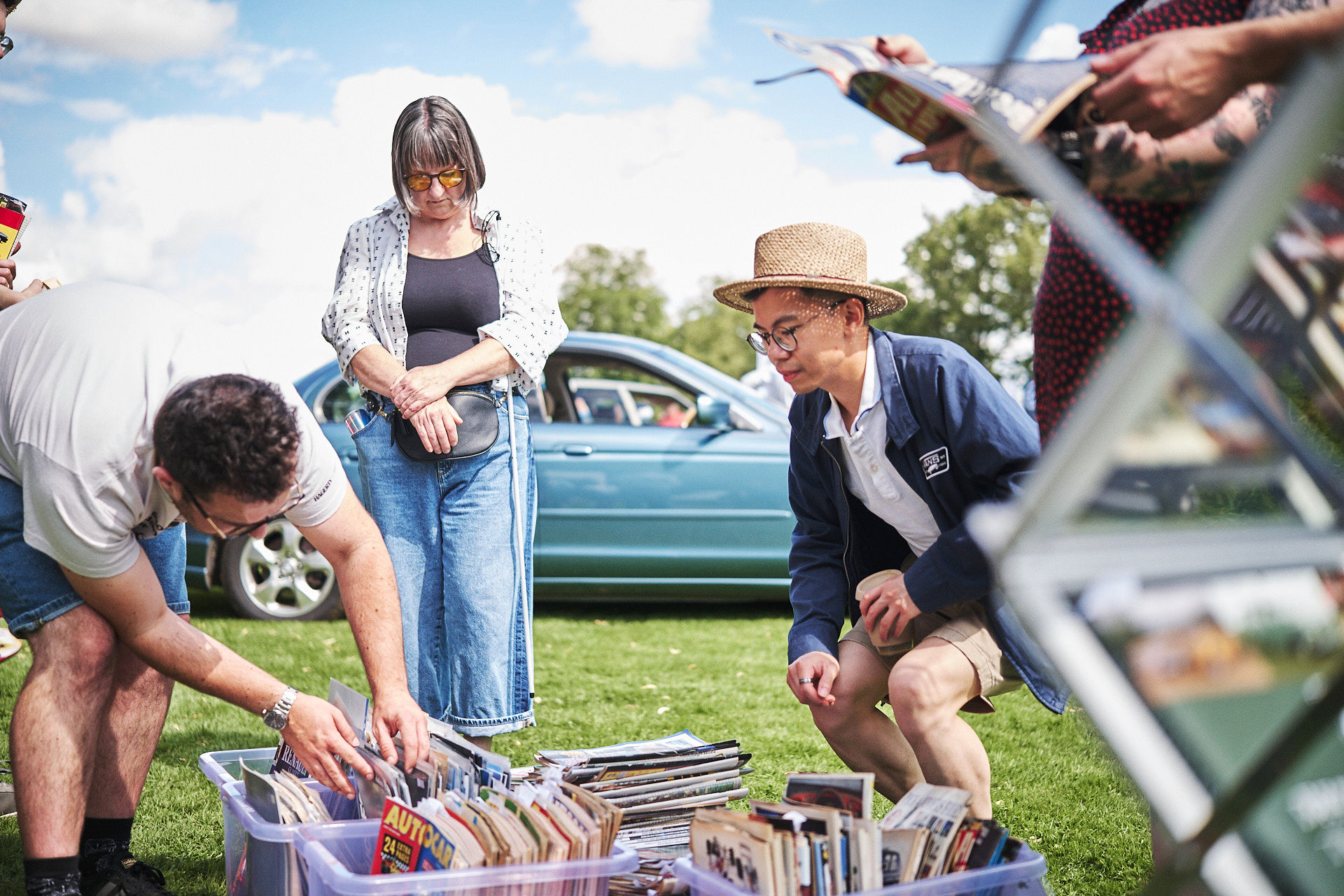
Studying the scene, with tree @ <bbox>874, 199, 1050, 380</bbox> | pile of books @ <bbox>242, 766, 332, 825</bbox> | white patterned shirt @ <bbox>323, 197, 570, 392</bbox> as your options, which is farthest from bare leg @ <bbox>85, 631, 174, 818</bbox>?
tree @ <bbox>874, 199, 1050, 380</bbox>

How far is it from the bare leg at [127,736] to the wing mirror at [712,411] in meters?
3.36

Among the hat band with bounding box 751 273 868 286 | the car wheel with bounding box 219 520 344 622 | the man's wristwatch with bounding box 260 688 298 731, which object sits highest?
the hat band with bounding box 751 273 868 286

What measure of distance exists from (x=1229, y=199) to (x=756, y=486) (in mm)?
4830

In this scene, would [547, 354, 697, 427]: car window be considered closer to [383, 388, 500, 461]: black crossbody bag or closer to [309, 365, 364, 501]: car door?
[309, 365, 364, 501]: car door

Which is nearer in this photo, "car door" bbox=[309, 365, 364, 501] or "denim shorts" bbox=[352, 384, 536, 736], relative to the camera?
"denim shorts" bbox=[352, 384, 536, 736]

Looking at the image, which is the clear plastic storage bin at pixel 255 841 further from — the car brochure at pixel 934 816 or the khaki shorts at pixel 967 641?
the khaki shorts at pixel 967 641

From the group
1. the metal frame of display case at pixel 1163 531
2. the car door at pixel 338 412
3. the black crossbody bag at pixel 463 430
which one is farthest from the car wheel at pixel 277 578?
the metal frame of display case at pixel 1163 531

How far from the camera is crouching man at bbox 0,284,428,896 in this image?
181 cm

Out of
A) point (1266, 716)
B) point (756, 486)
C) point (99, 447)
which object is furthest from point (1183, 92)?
point (756, 486)

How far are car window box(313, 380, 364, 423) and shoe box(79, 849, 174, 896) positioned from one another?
3618mm

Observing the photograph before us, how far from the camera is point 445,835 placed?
5.46 feet

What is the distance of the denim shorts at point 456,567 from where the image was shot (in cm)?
275

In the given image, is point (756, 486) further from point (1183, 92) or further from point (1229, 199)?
point (1229, 199)

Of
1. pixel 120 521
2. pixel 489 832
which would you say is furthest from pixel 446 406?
pixel 489 832
